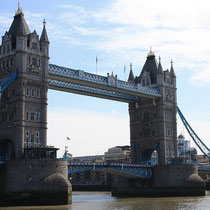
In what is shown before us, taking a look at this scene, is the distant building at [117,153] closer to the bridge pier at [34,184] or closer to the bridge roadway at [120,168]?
the bridge roadway at [120,168]

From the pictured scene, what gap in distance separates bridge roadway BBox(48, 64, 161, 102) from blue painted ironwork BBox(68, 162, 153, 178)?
48.1ft

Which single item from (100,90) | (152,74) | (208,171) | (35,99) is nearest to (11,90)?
(35,99)

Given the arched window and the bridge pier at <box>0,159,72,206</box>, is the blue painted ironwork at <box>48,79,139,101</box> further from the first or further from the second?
the bridge pier at <box>0,159,72,206</box>

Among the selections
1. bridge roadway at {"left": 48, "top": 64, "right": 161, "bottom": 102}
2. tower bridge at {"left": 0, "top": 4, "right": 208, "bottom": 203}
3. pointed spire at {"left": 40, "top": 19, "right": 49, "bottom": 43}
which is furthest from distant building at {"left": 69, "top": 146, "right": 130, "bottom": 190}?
pointed spire at {"left": 40, "top": 19, "right": 49, "bottom": 43}

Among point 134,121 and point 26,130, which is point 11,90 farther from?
point 134,121

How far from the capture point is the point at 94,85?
84375 millimetres

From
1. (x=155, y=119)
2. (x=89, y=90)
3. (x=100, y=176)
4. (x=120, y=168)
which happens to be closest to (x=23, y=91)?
(x=89, y=90)

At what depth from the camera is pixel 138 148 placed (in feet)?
331

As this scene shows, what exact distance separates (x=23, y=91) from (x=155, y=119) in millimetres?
38018

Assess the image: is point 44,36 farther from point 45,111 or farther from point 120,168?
point 120,168

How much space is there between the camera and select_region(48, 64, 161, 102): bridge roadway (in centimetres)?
7844

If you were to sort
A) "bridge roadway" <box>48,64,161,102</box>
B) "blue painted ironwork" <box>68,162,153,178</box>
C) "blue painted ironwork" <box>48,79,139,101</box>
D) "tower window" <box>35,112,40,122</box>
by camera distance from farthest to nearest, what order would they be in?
"blue painted ironwork" <box>48,79,139,101</box>, "bridge roadway" <box>48,64,161,102</box>, "blue painted ironwork" <box>68,162,153,178</box>, "tower window" <box>35,112,40,122</box>

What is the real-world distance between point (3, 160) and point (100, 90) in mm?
29112

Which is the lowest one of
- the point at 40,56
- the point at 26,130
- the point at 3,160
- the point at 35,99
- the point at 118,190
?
the point at 118,190
